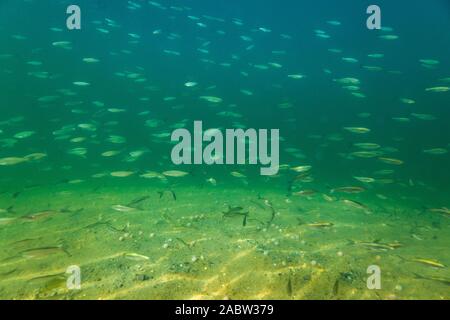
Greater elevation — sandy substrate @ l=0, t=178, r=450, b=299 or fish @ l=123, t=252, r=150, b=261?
fish @ l=123, t=252, r=150, b=261

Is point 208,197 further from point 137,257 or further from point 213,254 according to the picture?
point 137,257

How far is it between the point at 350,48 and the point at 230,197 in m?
58.1

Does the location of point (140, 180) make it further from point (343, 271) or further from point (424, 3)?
point (424, 3)

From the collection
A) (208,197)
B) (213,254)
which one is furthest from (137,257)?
(208,197)

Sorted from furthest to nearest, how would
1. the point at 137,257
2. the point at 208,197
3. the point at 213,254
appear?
the point at 208,197 < the point at 213,254 < the point at 137,257

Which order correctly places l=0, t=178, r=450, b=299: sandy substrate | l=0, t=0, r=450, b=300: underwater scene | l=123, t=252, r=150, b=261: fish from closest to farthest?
l=0, t=178, r=450, b=299: sandy substrate, l=0, t=0, r=450, b=300: underwater scene, l=123, t=252, r=150, b=261: fish

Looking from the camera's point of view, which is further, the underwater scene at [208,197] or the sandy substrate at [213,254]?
the underwater scene at [208,197]

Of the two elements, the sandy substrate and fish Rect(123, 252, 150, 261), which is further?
fish Rect(123, 252, 150, 261)

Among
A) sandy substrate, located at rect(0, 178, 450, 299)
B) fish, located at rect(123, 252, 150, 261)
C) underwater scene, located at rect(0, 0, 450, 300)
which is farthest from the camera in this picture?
fish, located at rect(123, 252, 150, 261)

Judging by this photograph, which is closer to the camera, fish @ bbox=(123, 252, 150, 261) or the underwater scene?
the underwater scene

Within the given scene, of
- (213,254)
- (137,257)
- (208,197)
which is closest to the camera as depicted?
(137,257)

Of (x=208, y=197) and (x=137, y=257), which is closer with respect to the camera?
(x=137, y=257)

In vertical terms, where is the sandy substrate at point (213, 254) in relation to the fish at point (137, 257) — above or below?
below
